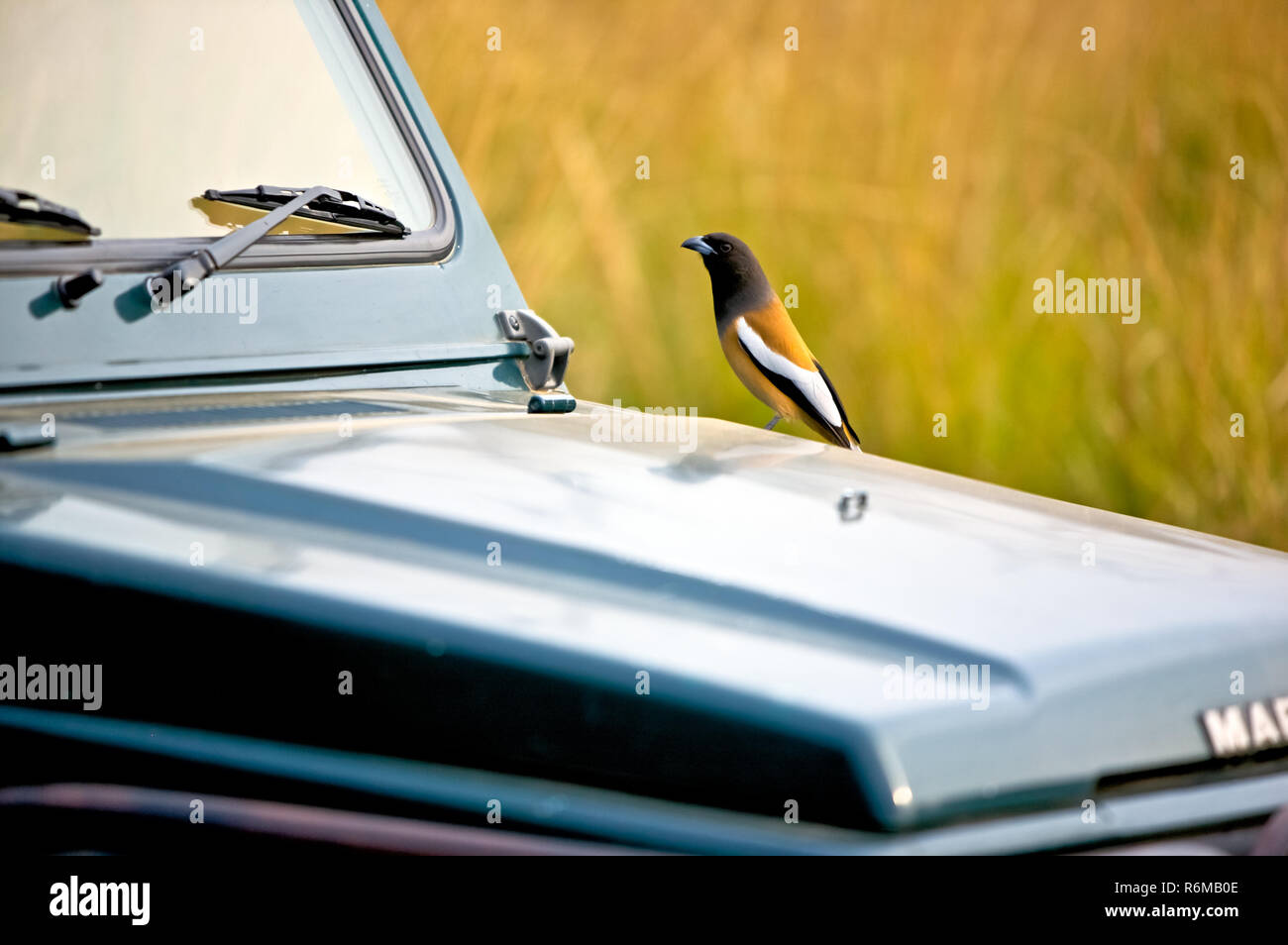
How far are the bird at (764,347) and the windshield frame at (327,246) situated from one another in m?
0.70

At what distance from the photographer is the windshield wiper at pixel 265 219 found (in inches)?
76.8

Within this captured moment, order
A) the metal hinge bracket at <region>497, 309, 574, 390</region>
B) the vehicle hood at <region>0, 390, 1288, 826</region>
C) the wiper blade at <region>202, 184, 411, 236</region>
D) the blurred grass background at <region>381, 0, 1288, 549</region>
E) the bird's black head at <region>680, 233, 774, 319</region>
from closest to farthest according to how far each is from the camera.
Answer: the vehicle hood at <region>0, 390, 1288, 826</region>
the wiper blade at <region>202, 184, 411, 236</region>
the metal hinge bracket at <region>497, 309, 574, 390</region>
the bird's black head at <region>680, 233, 774, 319</region>
the blurred grass background at <region>381, 0, 1288, 549</region>

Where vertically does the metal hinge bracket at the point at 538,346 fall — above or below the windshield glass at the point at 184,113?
below

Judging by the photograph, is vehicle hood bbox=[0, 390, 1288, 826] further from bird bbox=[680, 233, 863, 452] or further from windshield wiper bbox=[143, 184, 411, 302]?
bird bbox=[680, 233, 863, 452]

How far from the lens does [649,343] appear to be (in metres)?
5.91

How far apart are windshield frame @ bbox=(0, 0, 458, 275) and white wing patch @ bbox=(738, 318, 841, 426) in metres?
0.71

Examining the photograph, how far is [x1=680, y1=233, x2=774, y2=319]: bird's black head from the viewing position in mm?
2971

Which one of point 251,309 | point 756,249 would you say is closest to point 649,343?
point 756,249

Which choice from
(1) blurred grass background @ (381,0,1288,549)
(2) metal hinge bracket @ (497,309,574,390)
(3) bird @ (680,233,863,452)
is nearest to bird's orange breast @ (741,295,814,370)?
(3) bird @ (680,233,863,452)

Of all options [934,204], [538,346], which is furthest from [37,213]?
[934,204]

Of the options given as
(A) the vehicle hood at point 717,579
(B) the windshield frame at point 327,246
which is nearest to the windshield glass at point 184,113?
(B) the windshield frame at point 327,246

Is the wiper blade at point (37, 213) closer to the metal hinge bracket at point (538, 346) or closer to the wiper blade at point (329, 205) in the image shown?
the wiper blade at point (329, 205)
